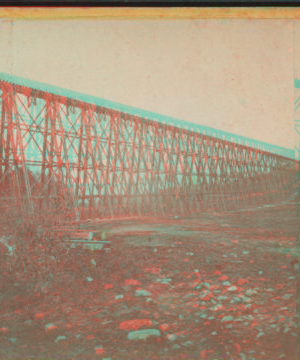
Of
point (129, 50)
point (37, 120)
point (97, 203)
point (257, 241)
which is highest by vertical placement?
point (129, 50)

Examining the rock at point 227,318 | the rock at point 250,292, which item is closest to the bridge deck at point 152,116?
the rock at point 250,292

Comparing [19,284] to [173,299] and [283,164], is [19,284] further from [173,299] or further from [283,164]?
[283,164]

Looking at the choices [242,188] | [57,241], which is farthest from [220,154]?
[57,241]

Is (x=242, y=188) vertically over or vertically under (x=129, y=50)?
under

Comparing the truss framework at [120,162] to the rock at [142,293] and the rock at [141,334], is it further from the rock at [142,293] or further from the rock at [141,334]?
the rock at [141,334]

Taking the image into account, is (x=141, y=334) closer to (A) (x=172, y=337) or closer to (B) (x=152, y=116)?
(A) (x=172, y=337)

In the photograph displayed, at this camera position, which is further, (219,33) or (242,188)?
(242,188)

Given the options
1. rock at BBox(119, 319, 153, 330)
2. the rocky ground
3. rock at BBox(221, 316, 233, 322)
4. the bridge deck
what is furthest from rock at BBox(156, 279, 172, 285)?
the bridge deck
